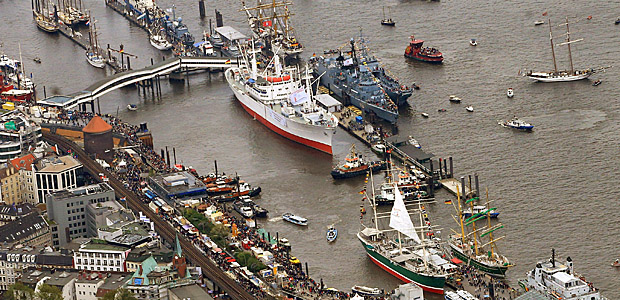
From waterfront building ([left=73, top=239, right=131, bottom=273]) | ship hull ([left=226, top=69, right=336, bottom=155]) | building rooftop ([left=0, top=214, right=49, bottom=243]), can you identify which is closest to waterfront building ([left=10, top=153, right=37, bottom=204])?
building rooftop ([left=0, top=214, right=49, bottom=243])

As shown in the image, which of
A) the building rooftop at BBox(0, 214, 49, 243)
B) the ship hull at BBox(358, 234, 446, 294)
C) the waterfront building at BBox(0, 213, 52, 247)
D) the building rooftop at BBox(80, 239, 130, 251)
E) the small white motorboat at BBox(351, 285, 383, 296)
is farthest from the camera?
the building rooftop at BBox(0, 214, 49, 243)

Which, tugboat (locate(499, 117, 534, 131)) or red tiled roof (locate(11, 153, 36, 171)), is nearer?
red tiled roof (locate(11, 153, 36, 171))

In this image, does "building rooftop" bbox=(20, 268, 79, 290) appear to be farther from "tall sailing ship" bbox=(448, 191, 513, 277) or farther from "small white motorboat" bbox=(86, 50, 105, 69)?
"small white motorboat" bbox=(86, 50, 105, 69)

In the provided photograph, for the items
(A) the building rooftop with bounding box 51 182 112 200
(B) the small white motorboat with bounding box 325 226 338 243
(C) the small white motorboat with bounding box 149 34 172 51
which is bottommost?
(B) the small white motorboat with bounding box 325 226 338 243

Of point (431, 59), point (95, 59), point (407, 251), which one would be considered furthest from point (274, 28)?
point (407, 251)

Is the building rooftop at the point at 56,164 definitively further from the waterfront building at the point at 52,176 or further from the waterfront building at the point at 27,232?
the waterfront building at the point at 27,232

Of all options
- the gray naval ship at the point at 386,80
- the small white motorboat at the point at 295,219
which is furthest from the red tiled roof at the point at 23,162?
the gray naval ship at the point at 386,80
